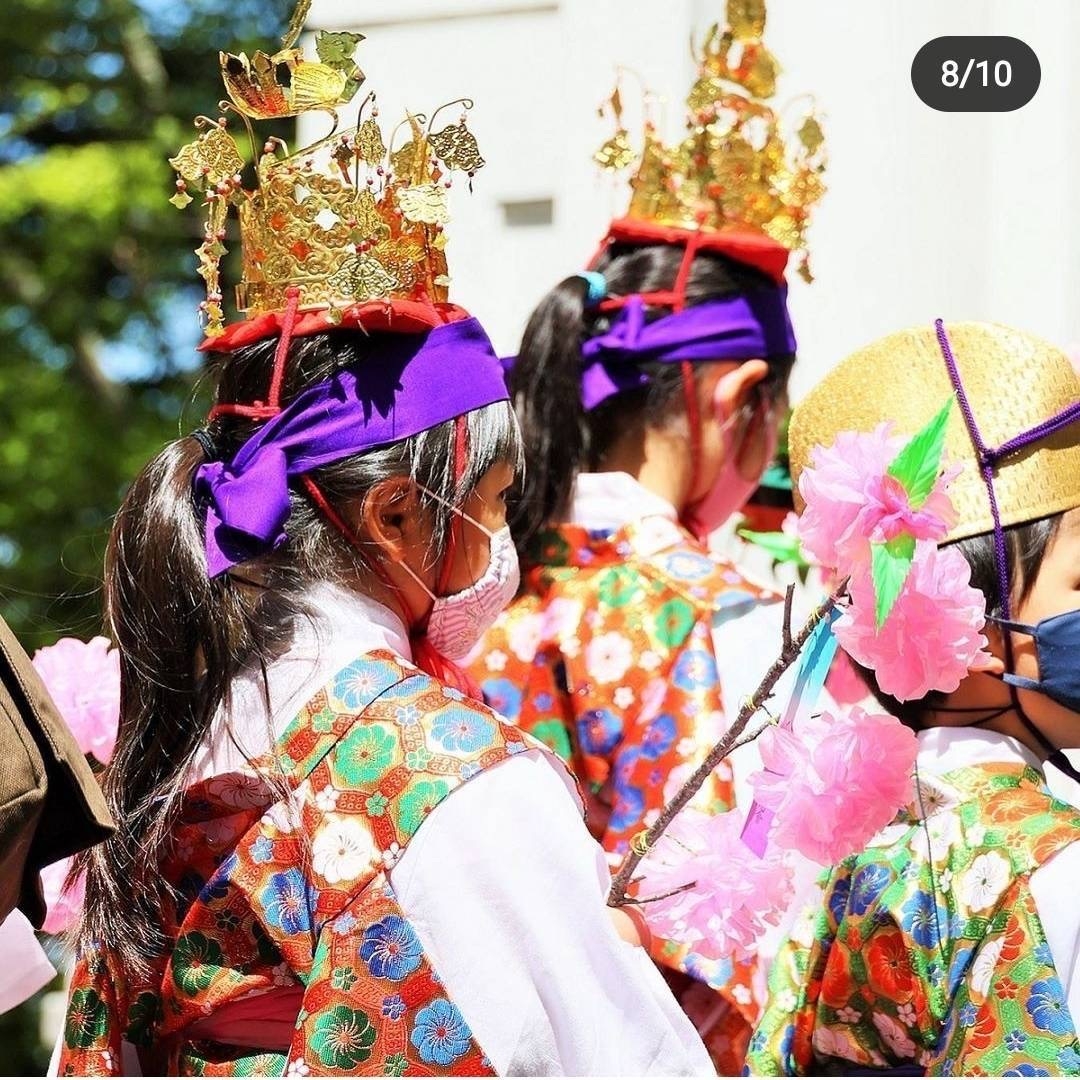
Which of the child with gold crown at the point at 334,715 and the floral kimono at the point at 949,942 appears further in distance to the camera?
the floral kimono at the point at 949,942

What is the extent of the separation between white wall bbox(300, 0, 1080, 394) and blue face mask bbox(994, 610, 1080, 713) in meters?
2.56

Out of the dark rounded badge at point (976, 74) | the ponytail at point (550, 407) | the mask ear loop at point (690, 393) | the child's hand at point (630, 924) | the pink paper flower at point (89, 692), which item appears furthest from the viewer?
the dark rounded badge at point (976, 74)

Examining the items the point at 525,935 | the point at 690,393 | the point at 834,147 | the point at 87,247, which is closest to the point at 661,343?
the point at 690,393

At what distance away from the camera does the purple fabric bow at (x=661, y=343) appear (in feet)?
11.6

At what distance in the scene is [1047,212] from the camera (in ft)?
16.7

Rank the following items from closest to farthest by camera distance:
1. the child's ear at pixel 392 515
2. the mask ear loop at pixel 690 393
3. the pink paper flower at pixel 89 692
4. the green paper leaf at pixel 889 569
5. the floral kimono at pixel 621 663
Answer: the green paper leaf at pixel 889 569 → the child's ear at pixel 392 515 → the pink paper flower at pixel 89 692 → the floral kimono at pixel 621 663 → the mask ear loop at pixel 690 393

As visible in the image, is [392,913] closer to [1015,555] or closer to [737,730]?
[737,730]

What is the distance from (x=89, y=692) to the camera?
2.84m

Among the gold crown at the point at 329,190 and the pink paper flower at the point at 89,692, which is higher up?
the gold crown at the point at 329,190

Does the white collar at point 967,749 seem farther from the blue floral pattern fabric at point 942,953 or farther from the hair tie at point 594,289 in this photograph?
the hair tie at point 594,289

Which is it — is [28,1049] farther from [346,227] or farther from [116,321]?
[346,227]

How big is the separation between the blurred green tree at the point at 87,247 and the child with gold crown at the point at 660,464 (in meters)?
6.82

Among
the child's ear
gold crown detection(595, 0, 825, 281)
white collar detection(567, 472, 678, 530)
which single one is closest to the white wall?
gold crown detection(595, 0, 825, 281)

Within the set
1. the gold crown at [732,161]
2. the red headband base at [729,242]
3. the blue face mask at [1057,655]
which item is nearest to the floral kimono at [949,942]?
the blue face mask at [1057,655]
